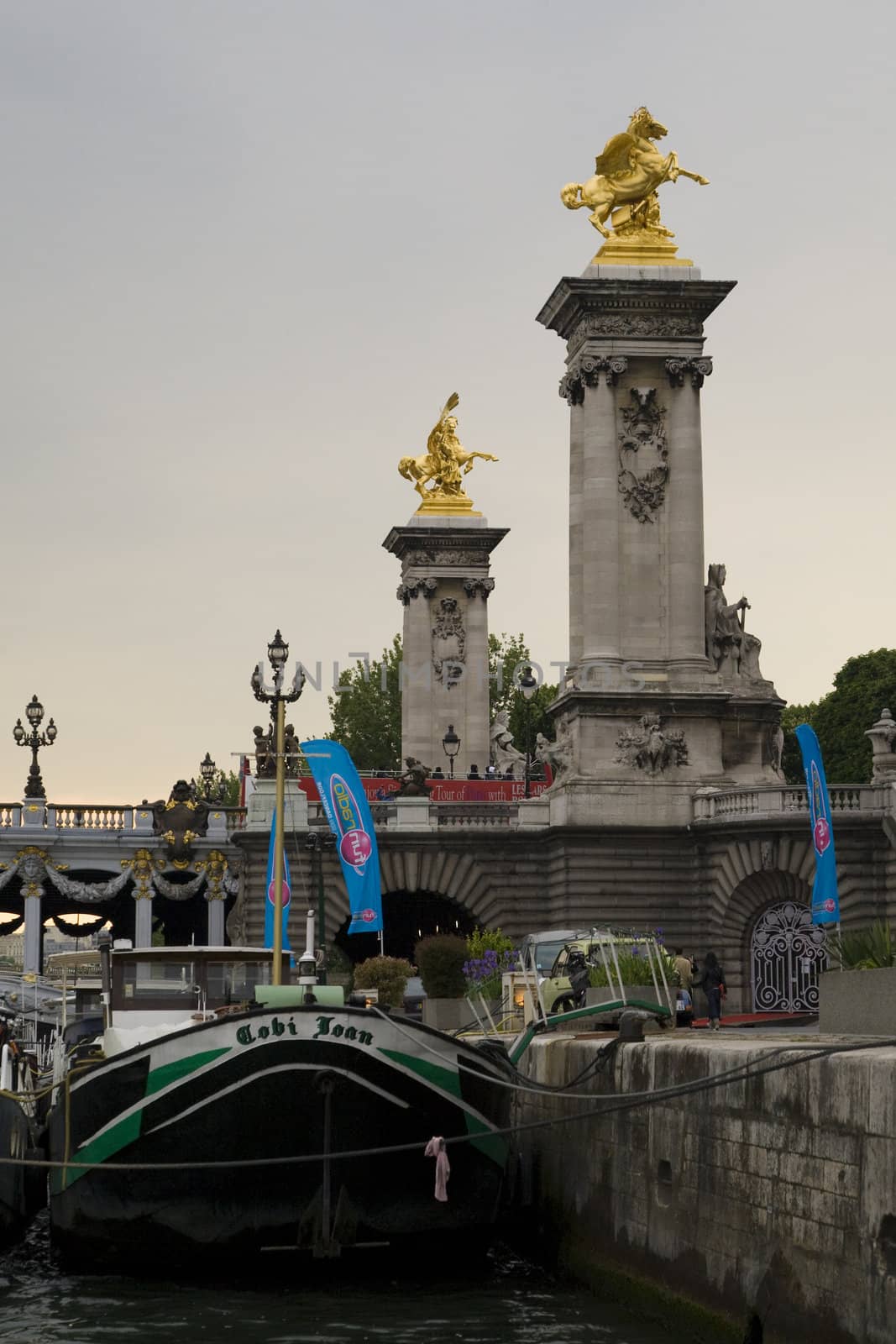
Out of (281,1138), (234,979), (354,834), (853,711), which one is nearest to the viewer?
(281,1138)

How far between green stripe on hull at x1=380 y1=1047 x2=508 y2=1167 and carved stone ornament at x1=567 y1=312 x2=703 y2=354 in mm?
41927

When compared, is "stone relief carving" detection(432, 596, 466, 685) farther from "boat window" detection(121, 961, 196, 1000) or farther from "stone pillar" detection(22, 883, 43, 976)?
"boat window" detection(121, 961, 196, 1000)

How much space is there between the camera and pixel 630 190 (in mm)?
69000

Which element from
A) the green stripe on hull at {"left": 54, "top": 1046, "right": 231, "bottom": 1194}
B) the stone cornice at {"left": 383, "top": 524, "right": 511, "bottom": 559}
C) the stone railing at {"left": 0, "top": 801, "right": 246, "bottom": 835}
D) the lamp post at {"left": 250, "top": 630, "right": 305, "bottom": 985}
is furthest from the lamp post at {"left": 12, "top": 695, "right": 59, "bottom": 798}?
the green stripe on hull at {"left": 54, "top": 1046, "right": 231, "bottom": 1194}

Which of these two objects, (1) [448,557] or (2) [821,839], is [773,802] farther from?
(1) [448,557]

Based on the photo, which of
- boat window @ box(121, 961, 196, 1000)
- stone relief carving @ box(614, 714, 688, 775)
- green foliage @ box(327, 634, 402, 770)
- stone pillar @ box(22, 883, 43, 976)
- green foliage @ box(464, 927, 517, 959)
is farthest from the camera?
green foliage @ box(327, 634, 402, 770)

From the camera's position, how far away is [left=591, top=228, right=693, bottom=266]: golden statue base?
222 ft

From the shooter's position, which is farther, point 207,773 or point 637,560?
point 207,773

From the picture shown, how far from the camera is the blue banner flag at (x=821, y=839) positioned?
46.3m

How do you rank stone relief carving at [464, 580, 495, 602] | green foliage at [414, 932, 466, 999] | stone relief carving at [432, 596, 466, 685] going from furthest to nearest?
stone relief carving at [464, 580, 495, 602]
stone relief carving at [432, 596, 466, 685]
green foliage at [414, 932, 466, 999]

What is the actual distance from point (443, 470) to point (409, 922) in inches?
1251

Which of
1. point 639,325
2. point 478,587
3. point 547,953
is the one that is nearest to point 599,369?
point 639,325

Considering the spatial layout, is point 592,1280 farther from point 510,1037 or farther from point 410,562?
point 410,562

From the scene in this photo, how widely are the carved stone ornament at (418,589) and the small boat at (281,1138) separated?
70.6 metres
